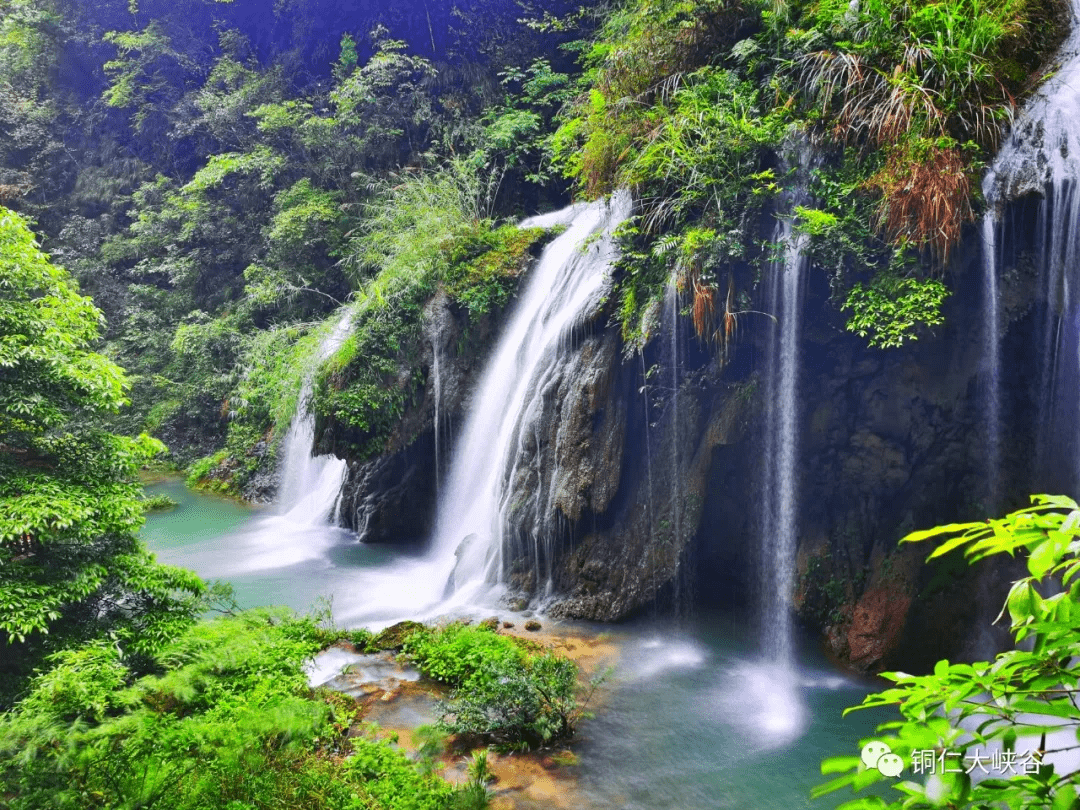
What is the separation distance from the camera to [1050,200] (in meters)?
6.00

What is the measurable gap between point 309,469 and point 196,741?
1023 centimetres

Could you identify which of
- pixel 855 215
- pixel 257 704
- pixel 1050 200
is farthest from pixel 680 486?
pixel 257 704

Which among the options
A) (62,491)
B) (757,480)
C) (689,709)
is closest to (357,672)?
(62,491)

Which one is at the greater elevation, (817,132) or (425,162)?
(425,162)

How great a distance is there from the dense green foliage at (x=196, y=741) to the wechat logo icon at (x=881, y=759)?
Answer: 3768mm

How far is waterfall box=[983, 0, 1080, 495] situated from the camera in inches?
234

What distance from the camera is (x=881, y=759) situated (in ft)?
4.37

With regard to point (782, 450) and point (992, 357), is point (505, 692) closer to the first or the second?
point (782, 450)

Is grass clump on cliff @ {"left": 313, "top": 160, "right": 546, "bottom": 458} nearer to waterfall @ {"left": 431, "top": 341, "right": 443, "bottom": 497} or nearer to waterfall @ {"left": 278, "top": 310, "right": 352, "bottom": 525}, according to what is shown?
waterfall @ {"left": 431, "top": 341, "right": 443, "bottom": 497}

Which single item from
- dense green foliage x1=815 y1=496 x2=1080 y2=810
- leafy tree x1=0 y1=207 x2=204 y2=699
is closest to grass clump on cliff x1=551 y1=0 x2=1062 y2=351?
leafy tree x1=0 y1=207 x2=204 y2=699

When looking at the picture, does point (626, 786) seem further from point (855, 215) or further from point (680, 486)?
point (855, 215)

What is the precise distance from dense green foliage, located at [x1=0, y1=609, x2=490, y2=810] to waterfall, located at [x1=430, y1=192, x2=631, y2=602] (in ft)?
10.9

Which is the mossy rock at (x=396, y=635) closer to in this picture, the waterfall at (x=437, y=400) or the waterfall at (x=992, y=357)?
the waterfall at (x=437, y=400)

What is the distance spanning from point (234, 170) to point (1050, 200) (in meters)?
18.9
